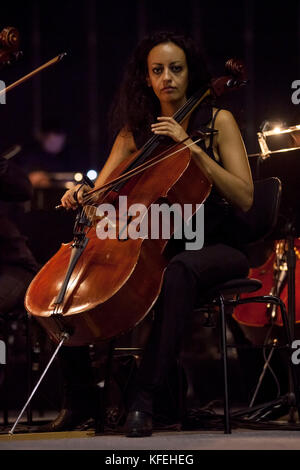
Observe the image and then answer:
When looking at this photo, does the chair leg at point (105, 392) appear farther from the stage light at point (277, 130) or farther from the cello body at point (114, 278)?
the stage light at point (277, 130)

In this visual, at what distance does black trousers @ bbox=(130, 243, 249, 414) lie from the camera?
6.71 feet

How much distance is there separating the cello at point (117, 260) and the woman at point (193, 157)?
0.18 feet

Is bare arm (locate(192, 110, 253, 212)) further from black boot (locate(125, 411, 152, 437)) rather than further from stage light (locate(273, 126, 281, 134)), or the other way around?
black boot (locate(125, 411, 152, 437))

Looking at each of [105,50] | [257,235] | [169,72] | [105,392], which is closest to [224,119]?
[169,72]

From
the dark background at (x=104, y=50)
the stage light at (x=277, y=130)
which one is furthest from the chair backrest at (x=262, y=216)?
the dark background at (x=104, y=50)

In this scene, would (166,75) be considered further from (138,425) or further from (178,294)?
(138,425)

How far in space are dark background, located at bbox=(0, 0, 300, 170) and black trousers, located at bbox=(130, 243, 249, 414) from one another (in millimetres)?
3505

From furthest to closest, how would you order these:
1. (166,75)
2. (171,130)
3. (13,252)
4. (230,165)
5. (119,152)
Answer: (13,252) → (119,152) → (166,75) → (230,165) → (171,130)

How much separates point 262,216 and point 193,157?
298mm

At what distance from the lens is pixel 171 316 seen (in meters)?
2.07

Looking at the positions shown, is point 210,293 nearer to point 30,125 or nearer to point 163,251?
point 163,251

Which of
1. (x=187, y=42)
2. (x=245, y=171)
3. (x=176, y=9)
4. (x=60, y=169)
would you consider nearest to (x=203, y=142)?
(x=245, y=171)

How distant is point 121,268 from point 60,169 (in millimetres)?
3163

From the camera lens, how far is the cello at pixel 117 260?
Result: 6.48 ft
